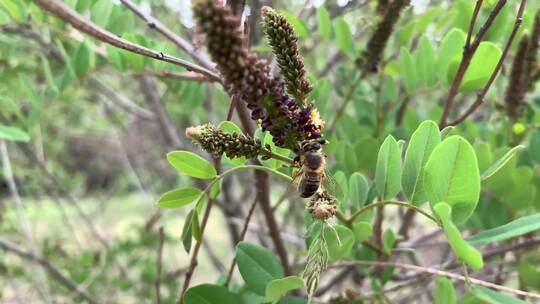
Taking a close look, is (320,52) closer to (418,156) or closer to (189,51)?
(189,51)

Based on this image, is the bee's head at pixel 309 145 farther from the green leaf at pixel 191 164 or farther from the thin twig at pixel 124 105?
the thin twig at pixel 124 105

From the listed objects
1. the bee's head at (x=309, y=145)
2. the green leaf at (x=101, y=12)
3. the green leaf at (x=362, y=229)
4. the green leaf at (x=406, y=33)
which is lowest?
the green leaf at (x=362, y=229)

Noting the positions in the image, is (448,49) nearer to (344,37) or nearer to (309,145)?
(344,37)

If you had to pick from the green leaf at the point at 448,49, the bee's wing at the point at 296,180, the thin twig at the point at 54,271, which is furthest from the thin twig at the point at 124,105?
the bee's wing at the point at 296,180

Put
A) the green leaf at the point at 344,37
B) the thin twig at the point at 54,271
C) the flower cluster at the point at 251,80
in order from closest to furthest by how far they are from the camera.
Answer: the flower cluster at the point at 251,80 < the green leaf at the point at 344,37 < the thin twig at the point at 54,271

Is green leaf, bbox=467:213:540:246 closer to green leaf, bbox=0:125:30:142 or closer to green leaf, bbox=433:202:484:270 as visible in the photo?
green leaf, bbox=433:202:484:270

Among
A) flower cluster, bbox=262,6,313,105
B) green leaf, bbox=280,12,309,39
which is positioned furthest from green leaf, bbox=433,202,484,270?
green leaf, bbox=280,12,309,39
